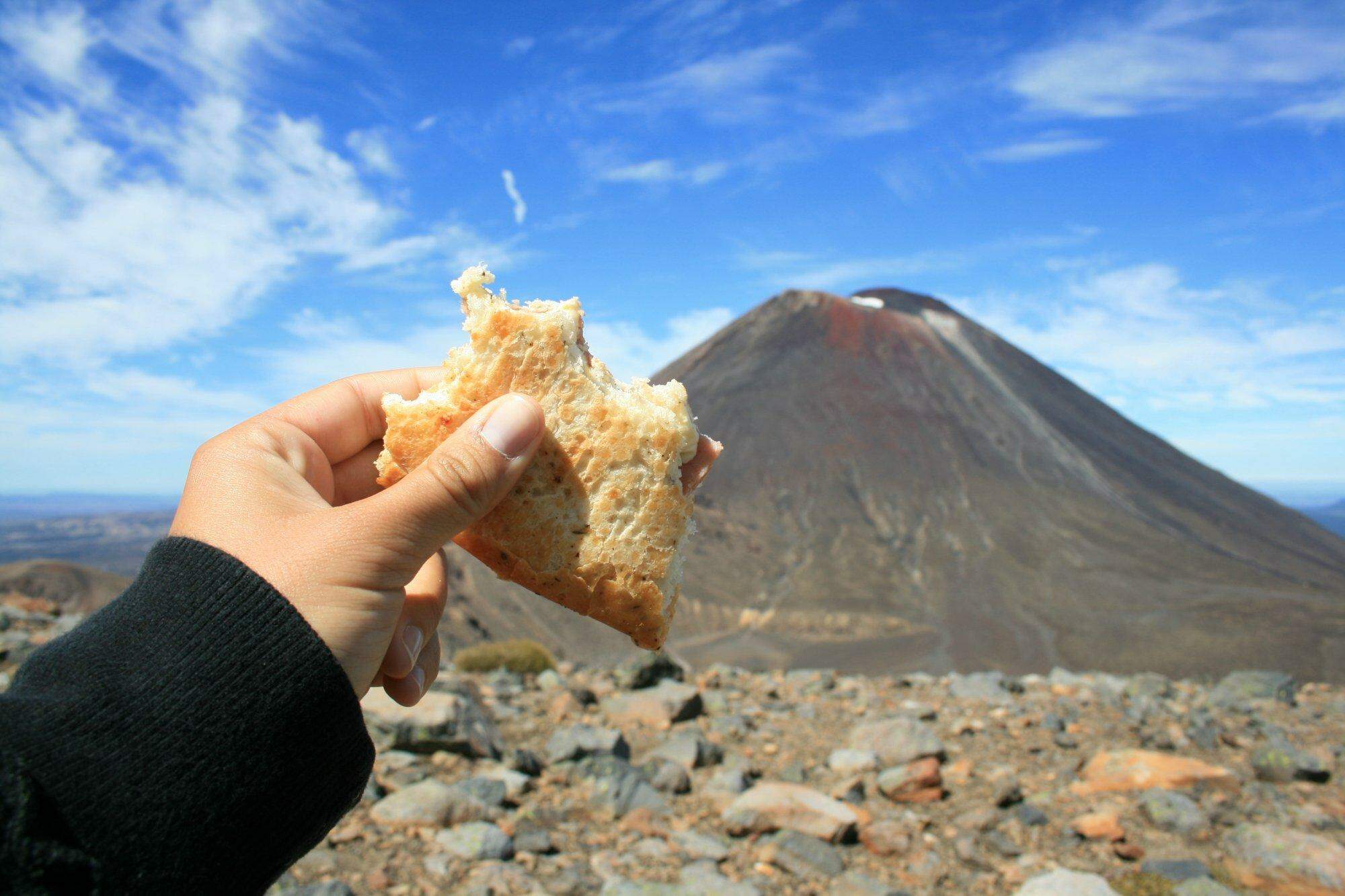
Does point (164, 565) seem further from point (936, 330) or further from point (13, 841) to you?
Answer: point (936, 330)

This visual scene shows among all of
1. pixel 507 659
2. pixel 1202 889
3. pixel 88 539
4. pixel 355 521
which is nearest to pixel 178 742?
pixel 355 521

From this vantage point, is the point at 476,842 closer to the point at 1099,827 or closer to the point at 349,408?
the point at 349,408

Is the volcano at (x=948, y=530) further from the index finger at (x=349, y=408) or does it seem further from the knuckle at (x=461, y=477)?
the knuckle at (x=461, y=477)

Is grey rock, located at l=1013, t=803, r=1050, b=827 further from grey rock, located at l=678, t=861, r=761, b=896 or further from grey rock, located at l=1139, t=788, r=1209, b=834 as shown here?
grey rock, located at l=678, t=861, r=761, b=896

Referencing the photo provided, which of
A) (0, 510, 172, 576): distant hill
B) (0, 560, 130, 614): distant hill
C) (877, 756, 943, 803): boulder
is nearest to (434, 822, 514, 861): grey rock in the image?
(877, 756, 943, 803): boulder

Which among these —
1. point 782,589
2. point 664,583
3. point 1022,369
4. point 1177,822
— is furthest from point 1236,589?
point 664,583
